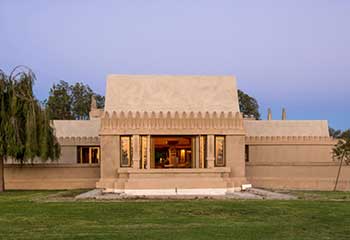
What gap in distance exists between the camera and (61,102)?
64250 mm

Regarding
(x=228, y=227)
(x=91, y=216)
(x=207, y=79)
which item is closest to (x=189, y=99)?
(x=207, y=79)

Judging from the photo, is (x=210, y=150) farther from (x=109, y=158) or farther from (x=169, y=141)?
(x=169, y=141)

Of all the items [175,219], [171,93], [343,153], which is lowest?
[175,219]

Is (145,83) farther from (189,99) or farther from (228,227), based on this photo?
(228,227)

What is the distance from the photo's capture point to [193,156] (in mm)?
30172

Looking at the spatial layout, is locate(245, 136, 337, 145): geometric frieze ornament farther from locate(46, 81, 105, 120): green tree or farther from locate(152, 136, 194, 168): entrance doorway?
locate(46, 81, 105, 120): green tree

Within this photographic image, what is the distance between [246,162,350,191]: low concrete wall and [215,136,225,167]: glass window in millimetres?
2879

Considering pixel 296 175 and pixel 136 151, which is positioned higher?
pixel 136 151

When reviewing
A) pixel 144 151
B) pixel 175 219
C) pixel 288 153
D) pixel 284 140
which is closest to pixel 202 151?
pixel 144 151

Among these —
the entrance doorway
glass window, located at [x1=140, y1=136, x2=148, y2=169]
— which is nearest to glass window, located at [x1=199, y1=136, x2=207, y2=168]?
glass window, located at [x1=140, y1=136, x2=148, y2=169]

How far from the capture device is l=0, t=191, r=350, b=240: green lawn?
12.3m

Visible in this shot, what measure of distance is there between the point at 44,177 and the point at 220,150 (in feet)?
31.8

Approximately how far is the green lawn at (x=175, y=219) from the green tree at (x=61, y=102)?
4321 cm

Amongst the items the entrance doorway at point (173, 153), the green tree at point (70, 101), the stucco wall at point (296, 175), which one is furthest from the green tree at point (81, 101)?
the stucco wall at point (296, 175)
